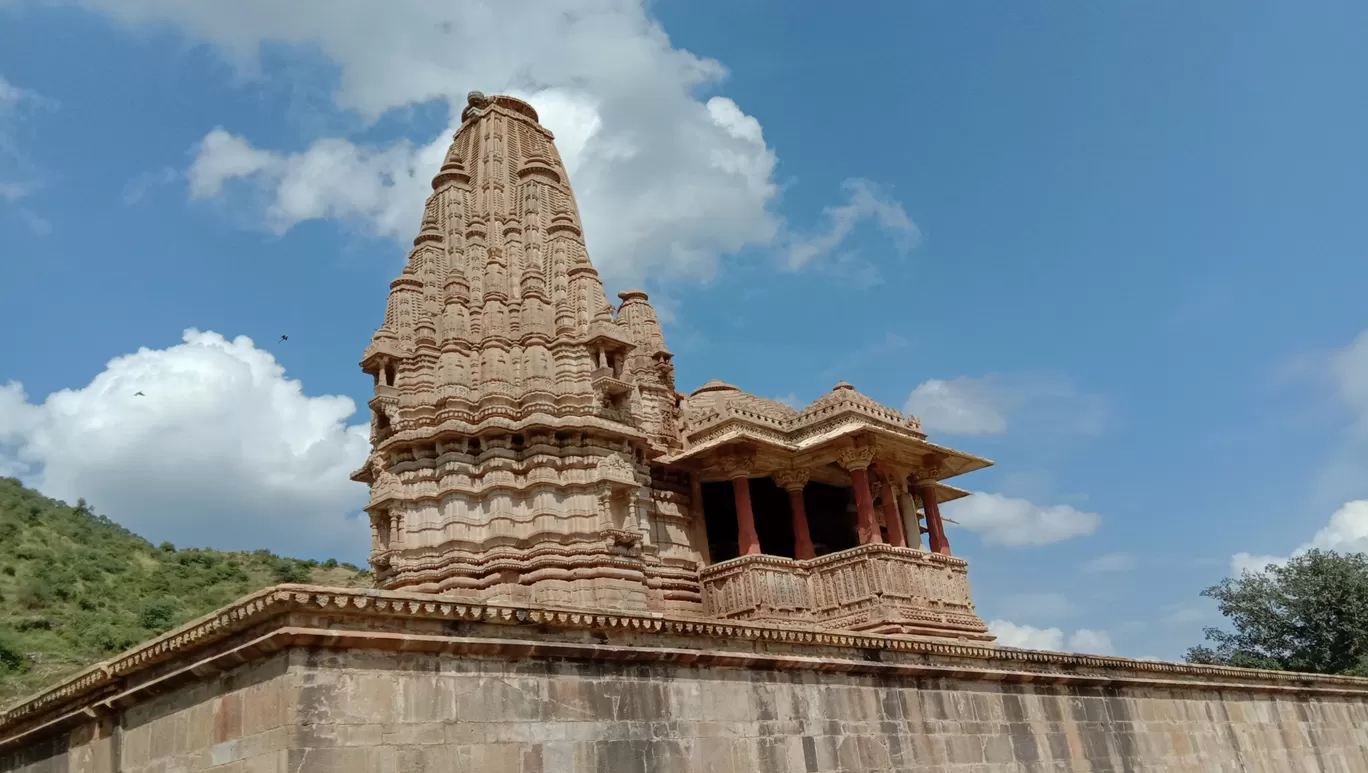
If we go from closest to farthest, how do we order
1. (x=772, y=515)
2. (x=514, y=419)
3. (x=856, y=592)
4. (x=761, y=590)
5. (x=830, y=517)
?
(x=856, y=592)
(x=761, y=590)
(x=514, y=419)
(x=830, y=517)
(x=772, y=515)

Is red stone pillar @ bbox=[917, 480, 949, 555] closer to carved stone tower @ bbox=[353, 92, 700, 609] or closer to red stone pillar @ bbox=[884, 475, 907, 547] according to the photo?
red stone pillar @ bbox=[884, 475, 907, 547]

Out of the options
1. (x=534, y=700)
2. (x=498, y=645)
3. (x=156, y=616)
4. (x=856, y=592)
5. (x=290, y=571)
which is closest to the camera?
(x=498, y=645)

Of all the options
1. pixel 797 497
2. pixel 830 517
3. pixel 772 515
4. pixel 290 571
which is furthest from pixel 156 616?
pixel 797 497

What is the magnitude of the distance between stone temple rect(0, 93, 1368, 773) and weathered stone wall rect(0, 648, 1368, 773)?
3 centimetres

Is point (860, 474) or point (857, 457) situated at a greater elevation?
point (857, 457)

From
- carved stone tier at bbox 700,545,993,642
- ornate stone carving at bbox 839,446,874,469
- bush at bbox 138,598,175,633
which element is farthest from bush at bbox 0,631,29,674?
ornate stone carving at bbox 839,446,874,469

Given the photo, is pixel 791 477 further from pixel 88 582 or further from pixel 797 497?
pixel 88 582

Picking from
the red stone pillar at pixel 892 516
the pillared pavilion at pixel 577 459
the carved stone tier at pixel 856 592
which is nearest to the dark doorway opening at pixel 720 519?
the pillared pavilion at pixel 577 459

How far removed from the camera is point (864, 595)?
A: 1836 centimetres

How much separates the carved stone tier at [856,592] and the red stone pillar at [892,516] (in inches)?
49.0

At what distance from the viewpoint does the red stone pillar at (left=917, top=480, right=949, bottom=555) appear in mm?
21906

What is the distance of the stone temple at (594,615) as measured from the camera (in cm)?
846

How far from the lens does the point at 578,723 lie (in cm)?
925

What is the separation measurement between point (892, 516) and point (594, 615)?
12.2m
